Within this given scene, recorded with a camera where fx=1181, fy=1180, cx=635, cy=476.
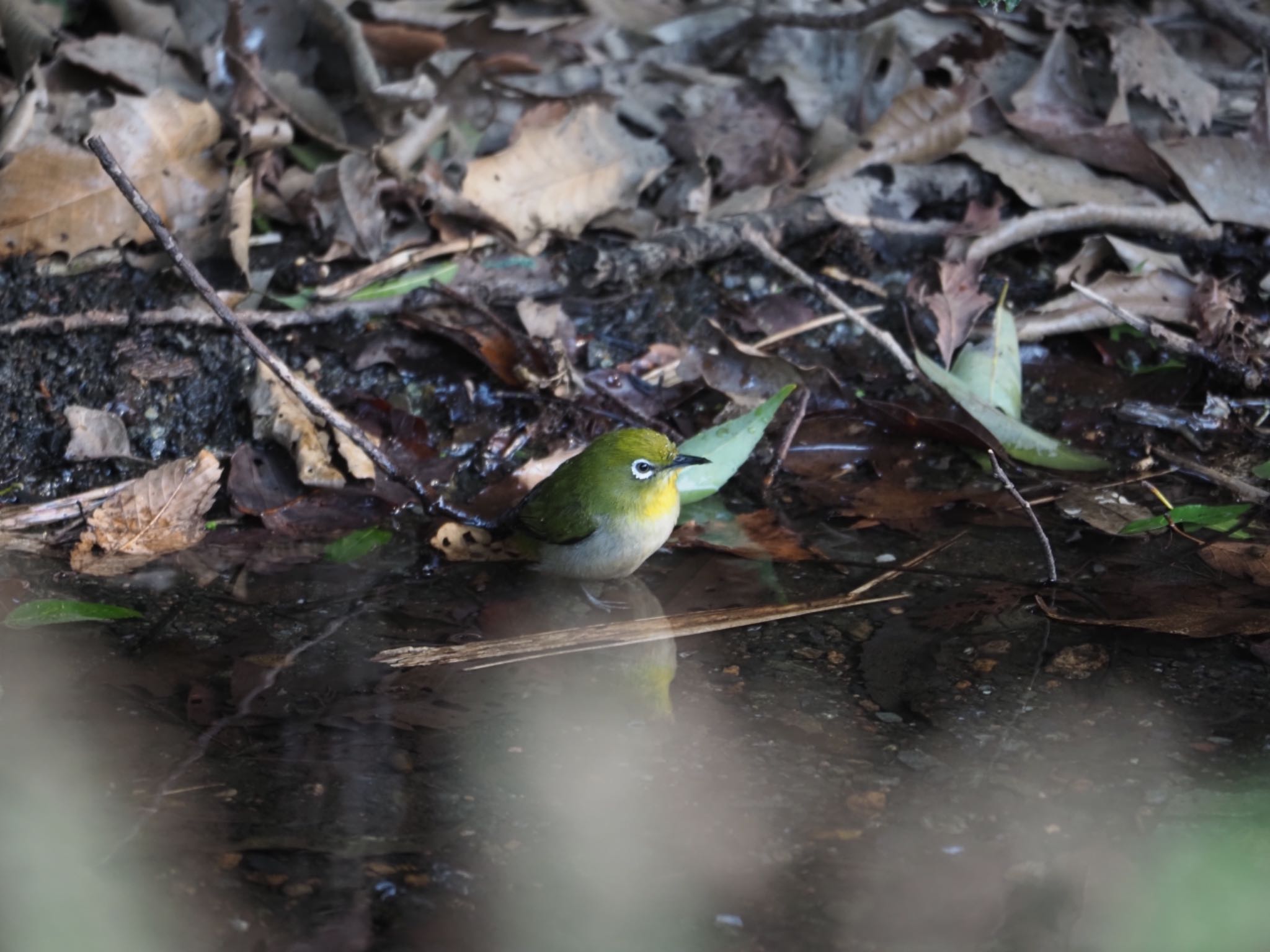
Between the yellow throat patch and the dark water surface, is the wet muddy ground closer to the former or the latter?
the dark water surface

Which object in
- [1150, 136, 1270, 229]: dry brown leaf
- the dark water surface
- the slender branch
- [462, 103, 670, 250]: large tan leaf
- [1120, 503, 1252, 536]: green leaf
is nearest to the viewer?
the dark water surface

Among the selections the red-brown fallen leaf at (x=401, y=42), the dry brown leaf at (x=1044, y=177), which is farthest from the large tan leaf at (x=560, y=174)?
the dry brown leaf at (x=1044, y=177)

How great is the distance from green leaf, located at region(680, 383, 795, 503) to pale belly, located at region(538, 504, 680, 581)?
44cm

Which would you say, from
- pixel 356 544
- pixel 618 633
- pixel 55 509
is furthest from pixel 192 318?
pixel 618 633

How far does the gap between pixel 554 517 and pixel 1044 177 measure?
368cm

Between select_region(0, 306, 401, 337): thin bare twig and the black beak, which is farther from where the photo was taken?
select_region(0, 306, 401, 337): thin bare twig

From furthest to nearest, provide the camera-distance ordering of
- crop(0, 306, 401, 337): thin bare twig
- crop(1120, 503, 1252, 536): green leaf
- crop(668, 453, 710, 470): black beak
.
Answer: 1. crop(0, 306, 401, 337): thin bare twig
2. crop(668, 453, 710, 470): black beak
3. crop(1120, 503, 1252, 536): green leaf

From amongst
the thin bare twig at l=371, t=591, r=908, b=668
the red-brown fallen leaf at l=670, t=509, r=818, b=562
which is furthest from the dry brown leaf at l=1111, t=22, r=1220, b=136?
the thin bare twig at l=371, t=591, r=908, b=668

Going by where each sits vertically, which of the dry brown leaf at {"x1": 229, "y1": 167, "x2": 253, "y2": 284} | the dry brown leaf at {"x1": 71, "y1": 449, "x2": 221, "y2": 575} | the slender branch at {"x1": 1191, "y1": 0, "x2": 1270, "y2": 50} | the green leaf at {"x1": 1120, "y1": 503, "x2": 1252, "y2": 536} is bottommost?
the green leaf at {"x1": 1120, "y1": 503, "x2": 1252, "y2": 536}

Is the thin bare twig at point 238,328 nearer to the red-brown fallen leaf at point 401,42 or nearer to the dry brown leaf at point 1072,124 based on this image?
the red-brown fallen leaf at point 401,42

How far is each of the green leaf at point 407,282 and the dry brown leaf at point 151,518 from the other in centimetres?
125

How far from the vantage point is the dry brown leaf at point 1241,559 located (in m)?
3.98

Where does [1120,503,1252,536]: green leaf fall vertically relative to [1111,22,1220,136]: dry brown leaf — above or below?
below

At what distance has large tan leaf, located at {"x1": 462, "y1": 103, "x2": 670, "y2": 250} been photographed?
606cm
